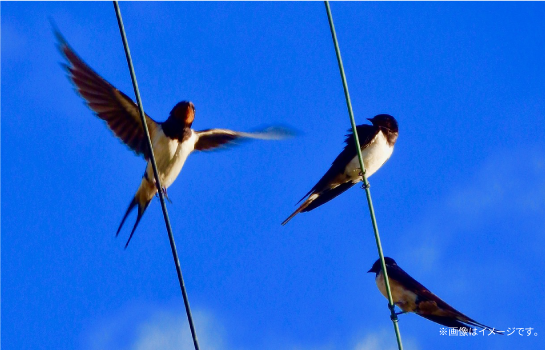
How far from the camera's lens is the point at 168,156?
526 cm

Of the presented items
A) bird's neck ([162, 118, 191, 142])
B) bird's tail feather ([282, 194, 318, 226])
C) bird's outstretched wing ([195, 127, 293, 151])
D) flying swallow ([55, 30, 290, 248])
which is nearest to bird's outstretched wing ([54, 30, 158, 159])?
flying swallow ([55, 30, 290, 248])

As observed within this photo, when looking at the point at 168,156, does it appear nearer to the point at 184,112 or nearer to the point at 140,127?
the point at 184,112

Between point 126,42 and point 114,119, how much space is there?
2595mm

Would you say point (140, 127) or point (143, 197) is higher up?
point (140, 127)

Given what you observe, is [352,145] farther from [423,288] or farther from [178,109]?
[178,109]

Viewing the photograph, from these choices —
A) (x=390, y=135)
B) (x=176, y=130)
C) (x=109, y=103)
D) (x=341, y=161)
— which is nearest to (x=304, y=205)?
(x=341, y=161)

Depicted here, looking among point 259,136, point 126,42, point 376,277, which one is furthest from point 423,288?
point 126,42

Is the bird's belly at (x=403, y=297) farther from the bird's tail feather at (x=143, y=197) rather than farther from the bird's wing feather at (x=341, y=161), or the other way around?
the bird's tail feather at (x=143, y=197)

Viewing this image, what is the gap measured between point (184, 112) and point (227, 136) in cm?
79

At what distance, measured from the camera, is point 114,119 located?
5.54 m

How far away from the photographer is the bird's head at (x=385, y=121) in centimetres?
649

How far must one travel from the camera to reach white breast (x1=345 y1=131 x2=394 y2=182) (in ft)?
20.3

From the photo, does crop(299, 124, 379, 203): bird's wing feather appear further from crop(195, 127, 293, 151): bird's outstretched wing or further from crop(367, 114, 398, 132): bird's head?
crop(195, 127, 293, 151): bird's outstretched wing

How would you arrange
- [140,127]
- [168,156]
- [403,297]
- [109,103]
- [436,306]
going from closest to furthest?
[168,156] < [109,103] < [140,127] < [436,306] < [403,297]
